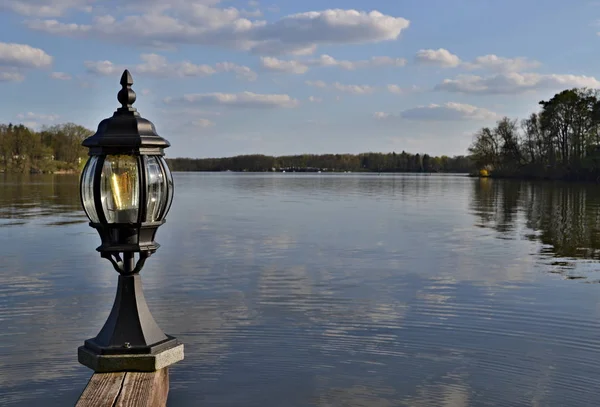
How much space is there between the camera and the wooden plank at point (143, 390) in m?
4.05

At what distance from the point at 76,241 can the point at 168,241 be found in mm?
2380

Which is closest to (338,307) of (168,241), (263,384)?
(263,384)

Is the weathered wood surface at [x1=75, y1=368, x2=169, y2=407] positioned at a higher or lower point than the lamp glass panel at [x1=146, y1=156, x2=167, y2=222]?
lower

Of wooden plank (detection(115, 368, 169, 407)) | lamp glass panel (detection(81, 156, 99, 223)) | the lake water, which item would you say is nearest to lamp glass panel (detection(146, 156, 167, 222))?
lamp glass panel (detection(81, 156, 99, 223))

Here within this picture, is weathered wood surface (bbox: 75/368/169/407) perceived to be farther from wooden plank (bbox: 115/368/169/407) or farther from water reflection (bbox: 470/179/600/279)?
water reflection (bbox: 470/179/600/279)

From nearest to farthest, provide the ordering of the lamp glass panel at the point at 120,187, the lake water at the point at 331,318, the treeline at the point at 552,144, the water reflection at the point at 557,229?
the lamp glass panel at the point at 120,187
the lake water at the point at 331,318
the water reflection at the point at 557,229
the treeline at the point at 552,144

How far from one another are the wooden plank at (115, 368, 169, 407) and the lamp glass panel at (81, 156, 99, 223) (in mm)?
1117

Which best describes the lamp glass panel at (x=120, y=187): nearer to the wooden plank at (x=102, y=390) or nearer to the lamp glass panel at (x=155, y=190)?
the lamp glass panel at (x=155, y=190)

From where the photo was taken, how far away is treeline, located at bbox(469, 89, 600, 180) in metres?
75.6

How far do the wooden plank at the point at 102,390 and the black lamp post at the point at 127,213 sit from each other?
94 millimetres

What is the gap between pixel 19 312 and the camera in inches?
346

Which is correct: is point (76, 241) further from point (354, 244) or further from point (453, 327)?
point (453, 327)

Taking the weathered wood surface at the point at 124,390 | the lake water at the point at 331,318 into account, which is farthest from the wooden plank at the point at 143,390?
the lake water at the point at 331,318

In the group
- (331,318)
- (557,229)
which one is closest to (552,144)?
(557,229)
